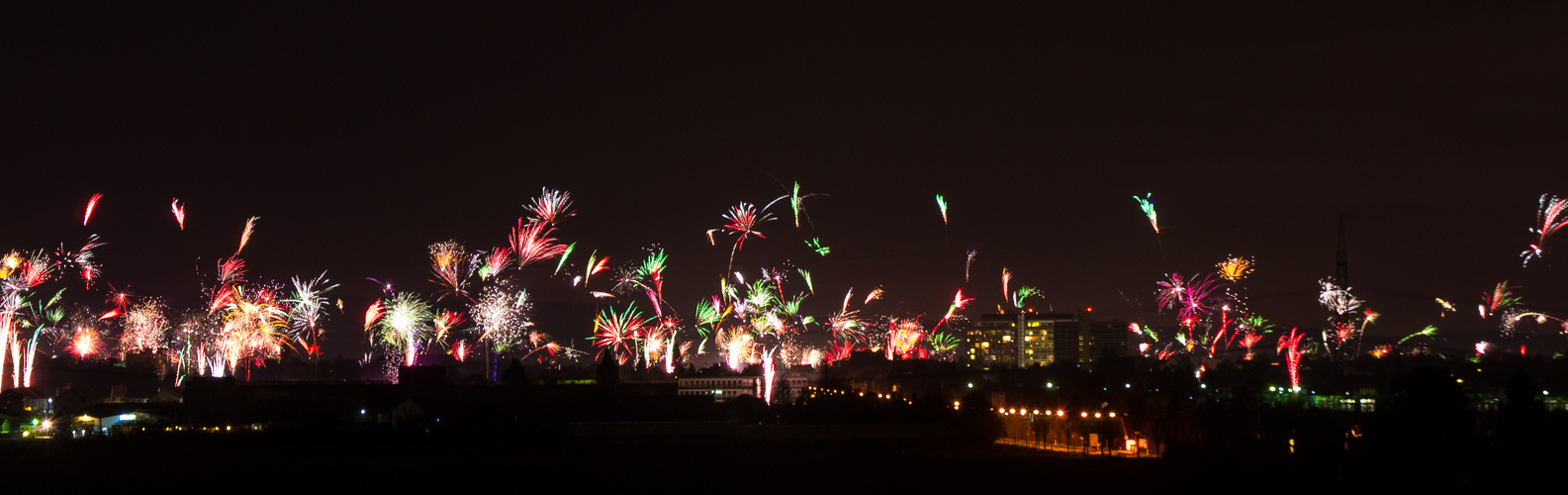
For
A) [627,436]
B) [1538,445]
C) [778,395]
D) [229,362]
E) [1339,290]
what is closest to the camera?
[1538,445]

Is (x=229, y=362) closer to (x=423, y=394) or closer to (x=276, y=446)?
(x=423, y=394)

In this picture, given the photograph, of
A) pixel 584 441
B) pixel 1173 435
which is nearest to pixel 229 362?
pixel 584 441

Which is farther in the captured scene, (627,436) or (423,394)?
(423,394)

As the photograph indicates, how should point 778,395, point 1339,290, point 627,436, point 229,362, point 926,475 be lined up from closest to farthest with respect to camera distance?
point 926,475 → point 627,436 → point 1339,290 → point 229,362 → point 778,395

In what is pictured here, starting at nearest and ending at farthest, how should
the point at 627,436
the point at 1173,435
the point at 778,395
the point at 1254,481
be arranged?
the point at 1254,481 < the point at 1173,435 < the point at 627,436 < the point at 778,395

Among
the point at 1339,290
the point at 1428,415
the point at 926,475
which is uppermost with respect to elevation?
the point at 1339,290

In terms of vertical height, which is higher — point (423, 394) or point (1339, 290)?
point (1339, 290)

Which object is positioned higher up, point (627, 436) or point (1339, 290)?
point (1339, 290)

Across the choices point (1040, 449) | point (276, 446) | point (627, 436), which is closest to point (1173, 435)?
point (1040, 449)

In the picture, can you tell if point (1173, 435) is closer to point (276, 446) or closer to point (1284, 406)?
point (1284, 406)
